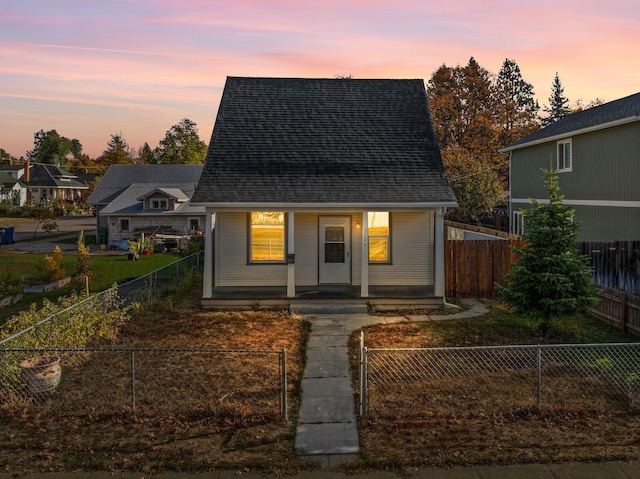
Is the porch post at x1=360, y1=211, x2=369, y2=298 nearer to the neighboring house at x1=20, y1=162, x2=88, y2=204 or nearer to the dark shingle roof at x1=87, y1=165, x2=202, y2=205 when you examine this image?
the dark shingle roof at x1=87, y1=165, x2=202, y2=205

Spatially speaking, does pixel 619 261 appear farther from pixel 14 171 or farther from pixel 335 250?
pixel 14 171

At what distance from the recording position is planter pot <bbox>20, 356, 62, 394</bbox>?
847 centimetres

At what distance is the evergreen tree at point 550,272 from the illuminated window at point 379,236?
4799mm

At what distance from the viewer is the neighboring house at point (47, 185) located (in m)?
80.8

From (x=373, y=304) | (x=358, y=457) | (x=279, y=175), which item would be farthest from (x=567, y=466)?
(x=279, y=175)

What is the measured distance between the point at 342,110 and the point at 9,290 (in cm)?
1384

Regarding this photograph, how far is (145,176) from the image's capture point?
46125mm

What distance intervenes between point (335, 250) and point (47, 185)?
252ft

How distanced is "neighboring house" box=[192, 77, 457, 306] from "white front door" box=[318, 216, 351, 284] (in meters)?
0.03

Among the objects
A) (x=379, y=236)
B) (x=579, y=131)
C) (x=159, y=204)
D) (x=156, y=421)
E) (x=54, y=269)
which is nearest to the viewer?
(x=156, y=421)

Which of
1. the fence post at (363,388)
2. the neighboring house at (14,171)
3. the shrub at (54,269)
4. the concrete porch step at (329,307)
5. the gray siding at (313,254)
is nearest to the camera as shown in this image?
the fence post at (363,388)

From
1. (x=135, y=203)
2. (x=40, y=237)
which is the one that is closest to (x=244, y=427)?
(x=135, y=203)

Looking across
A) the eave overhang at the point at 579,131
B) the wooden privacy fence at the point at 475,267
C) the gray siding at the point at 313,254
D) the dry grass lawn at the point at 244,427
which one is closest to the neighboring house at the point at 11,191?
the gray siding at the point at 313,254

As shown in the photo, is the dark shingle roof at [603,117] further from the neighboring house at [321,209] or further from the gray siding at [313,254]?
the gray siding at [313,254]
